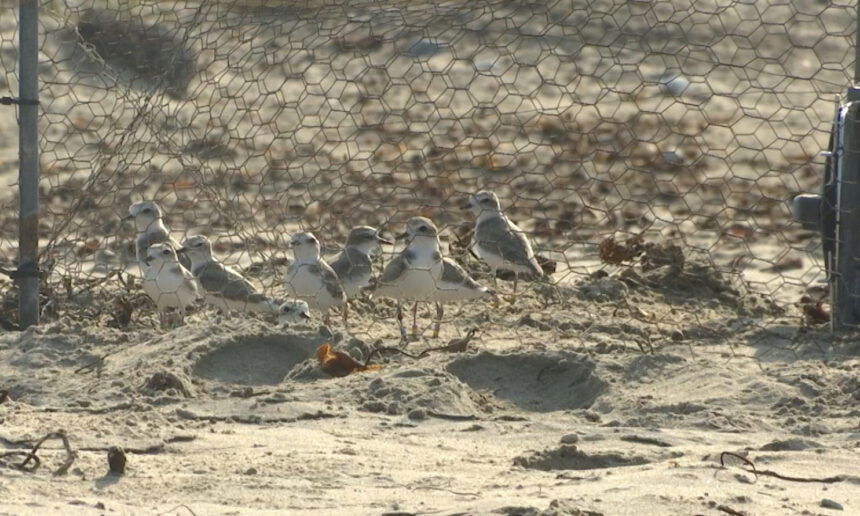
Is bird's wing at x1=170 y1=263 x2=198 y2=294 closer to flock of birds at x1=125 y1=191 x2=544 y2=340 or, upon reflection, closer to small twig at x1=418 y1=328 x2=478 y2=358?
flock of birds at x1=125 y1=191 x2=544 y2=340

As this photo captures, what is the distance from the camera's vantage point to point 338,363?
272 inches

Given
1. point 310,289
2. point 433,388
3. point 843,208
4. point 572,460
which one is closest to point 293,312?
point 310,289

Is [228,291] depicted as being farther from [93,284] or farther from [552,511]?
[552,511]

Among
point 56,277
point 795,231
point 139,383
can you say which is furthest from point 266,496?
point 795,231

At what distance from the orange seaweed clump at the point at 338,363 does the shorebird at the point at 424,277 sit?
1.23 m

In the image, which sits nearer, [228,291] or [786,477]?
[786,477]

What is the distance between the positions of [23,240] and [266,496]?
10.6 feet

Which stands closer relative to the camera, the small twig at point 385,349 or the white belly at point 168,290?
the small twig at point 385,349

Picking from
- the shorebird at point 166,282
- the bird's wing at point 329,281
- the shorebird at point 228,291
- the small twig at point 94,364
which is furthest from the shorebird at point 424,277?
the small twig at point 94,364

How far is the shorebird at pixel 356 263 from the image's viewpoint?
8.48m

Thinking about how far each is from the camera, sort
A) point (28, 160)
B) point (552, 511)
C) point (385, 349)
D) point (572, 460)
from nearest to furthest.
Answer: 1. point (552, 511)
2. point (572, 460)
3. point (385, 349)
4. point (28, 160)

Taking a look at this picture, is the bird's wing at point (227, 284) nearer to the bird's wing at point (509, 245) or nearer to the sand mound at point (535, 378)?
the bird's wing at point (509, 245)

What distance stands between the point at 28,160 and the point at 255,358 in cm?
157

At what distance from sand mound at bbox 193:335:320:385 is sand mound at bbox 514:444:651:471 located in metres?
1.67
